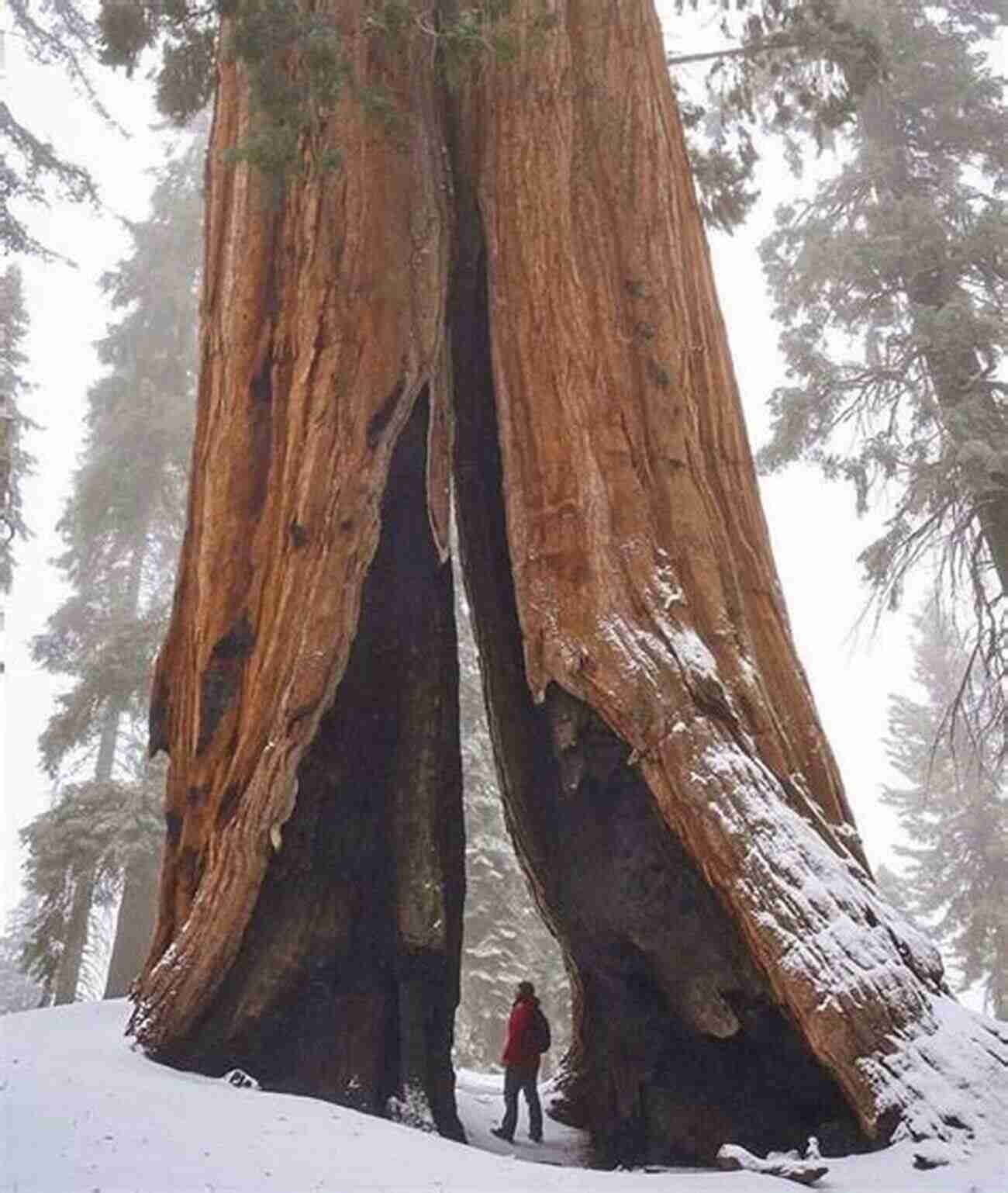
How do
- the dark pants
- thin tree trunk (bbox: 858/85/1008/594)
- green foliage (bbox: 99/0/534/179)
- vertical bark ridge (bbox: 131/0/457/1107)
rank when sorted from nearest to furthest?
1. vertical bark ridge (bbox: 131/0/457/1107)
2. green foliage (bbox: 99/0/534/179)
3. the dark pants
4. thin tree trunk (bbox: 858/85/1008/594)

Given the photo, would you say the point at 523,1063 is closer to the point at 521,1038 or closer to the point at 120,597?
the point at 521,1038

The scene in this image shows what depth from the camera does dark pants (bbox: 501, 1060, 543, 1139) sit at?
604 centimetres

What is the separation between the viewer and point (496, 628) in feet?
21.5

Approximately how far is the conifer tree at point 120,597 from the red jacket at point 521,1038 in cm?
652

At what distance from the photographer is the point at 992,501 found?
971cm

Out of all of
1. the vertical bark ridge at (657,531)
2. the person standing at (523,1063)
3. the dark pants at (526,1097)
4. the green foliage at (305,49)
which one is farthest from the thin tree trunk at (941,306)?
the dark pants at (526,1097)

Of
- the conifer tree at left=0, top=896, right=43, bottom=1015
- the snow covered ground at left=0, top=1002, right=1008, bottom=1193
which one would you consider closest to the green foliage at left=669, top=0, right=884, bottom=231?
the snow covered ground at left=0, top=1002, right=1008, bottom=1193

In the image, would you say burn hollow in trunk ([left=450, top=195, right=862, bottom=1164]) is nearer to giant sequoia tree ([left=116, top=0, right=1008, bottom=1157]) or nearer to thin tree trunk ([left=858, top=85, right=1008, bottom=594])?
giant sequoia tree ([left=116, top=0, right=1008, bottom=1157])

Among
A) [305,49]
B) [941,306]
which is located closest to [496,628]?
[305,49]

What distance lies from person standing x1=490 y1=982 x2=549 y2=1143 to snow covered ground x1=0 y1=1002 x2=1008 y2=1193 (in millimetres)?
2158

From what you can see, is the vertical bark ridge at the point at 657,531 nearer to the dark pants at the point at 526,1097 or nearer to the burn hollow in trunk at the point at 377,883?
the dark pants at the point at 526,1097

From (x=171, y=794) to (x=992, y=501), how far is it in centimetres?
783

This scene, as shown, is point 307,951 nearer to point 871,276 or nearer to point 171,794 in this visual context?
point 171,794

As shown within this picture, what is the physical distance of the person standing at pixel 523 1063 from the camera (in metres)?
6.06
